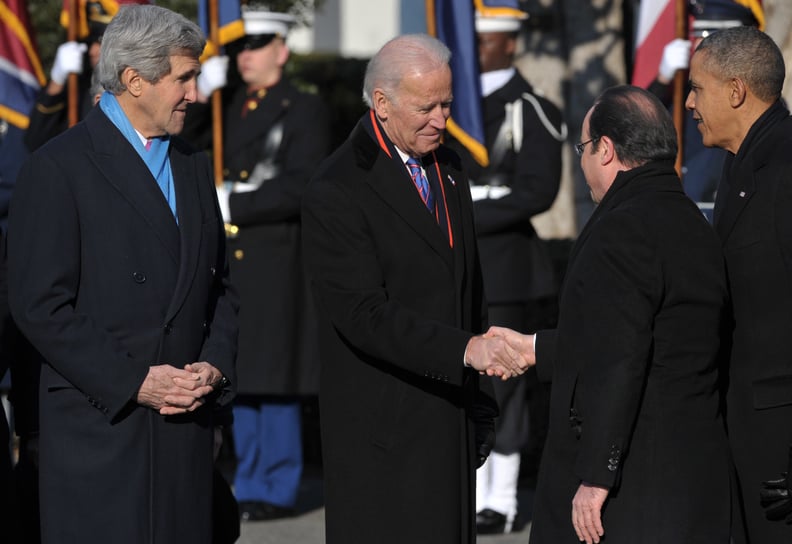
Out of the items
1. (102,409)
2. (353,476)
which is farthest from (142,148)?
(353,476)

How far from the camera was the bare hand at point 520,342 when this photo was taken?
Result: 15.1 feet

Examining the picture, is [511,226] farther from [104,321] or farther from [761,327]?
[104,321]

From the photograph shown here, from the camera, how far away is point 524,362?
183 inches

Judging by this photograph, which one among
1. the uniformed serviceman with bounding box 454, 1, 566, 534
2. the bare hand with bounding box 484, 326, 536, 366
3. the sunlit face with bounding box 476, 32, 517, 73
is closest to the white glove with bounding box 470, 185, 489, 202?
the uniformed serviceman with bounding box 454, 1, 566, 534

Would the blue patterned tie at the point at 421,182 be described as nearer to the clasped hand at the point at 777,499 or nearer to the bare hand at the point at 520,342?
the bare hand at the point at 520,342

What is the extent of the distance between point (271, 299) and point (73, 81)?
1769 millimetres

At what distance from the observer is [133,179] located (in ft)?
14.2

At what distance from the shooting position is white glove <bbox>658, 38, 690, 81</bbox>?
722 centimetres

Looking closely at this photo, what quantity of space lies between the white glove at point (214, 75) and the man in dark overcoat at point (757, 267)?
3664 mm

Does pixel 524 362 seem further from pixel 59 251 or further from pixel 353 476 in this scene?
pixel 59 251

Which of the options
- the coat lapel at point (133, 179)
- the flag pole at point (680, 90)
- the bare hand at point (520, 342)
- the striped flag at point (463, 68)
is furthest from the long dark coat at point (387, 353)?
the flag pole at point (680, 90)

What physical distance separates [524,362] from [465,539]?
2.01 ft

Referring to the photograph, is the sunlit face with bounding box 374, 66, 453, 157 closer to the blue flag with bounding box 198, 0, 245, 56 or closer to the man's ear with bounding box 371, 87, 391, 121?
the man's ear with bounding box 371, 87, 391, 121

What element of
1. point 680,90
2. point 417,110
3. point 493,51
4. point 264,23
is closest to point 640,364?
point 417,110
